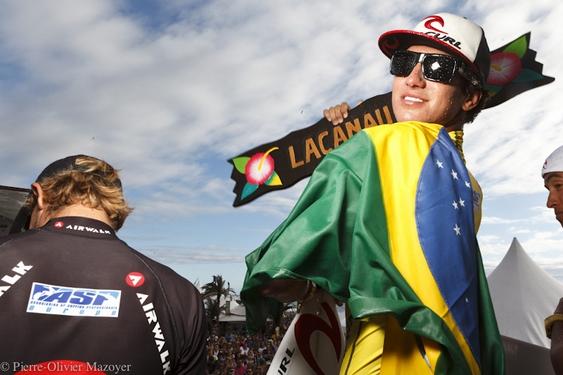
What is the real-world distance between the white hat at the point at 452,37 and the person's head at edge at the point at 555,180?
123 cm

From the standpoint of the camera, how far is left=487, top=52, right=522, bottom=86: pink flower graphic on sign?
20.3ft

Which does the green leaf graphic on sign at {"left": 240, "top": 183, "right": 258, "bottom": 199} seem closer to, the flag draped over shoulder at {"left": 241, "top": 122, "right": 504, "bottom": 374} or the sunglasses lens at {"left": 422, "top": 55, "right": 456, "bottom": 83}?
the sunglasses lens at {"left": 422, "top": 55, "right": 456, "bottom": 83}

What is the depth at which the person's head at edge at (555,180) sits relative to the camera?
122 inches

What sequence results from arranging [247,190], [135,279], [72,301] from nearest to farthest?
[72,301], [135,279], [247,190]

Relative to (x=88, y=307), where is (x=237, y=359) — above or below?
below

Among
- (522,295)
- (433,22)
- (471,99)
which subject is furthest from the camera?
(522,295)

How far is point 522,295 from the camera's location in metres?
9.28

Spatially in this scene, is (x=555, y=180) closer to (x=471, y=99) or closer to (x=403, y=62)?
(x=471, y=99)

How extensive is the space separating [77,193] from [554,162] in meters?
2.73

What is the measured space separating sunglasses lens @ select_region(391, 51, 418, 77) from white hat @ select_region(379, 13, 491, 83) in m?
0.07

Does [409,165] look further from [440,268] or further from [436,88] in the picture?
[436,88]

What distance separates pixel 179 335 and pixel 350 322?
2.56 feet

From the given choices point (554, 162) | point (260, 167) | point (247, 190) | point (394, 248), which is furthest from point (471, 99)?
point (247, 190)

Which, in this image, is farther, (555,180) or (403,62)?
(555,180)
